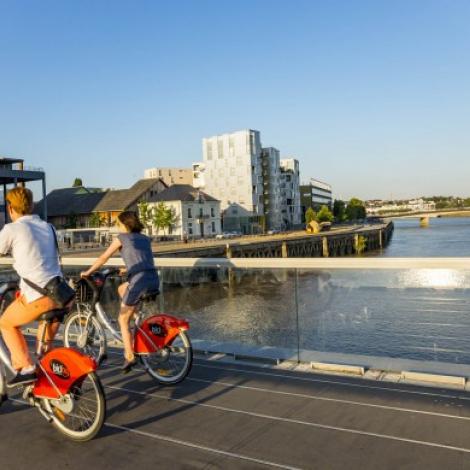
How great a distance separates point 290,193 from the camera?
122m

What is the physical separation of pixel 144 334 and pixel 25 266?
5.05 feet

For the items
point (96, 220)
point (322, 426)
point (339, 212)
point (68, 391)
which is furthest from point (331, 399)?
point (339, 212)

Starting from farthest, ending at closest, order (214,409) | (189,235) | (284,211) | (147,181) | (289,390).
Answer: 1. (284,211)
2. (147,181)
3. (189,235)
4. (289,390)
5. (214,409)

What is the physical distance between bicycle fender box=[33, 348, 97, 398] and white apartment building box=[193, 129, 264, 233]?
92618 mm

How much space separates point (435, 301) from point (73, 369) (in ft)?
11.9

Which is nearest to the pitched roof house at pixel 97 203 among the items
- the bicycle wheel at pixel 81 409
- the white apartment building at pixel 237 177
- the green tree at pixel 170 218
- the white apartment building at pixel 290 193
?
the green tree at pixel 170 218

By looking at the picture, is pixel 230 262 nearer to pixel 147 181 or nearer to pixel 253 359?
pixel 253 359

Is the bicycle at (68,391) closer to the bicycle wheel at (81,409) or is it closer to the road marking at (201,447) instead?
the bicycle wheel at (81,409)

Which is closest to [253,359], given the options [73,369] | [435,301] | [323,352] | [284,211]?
[323,352]

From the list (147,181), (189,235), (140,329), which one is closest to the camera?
(140,329)

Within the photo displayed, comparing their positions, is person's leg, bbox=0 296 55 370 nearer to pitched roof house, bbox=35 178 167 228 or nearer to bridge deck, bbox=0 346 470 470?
bridge deck, bbox=0 346 470 470

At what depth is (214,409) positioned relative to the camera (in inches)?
175

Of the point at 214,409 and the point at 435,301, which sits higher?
the point at 435,301

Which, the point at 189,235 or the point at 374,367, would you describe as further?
the point at 189,235
